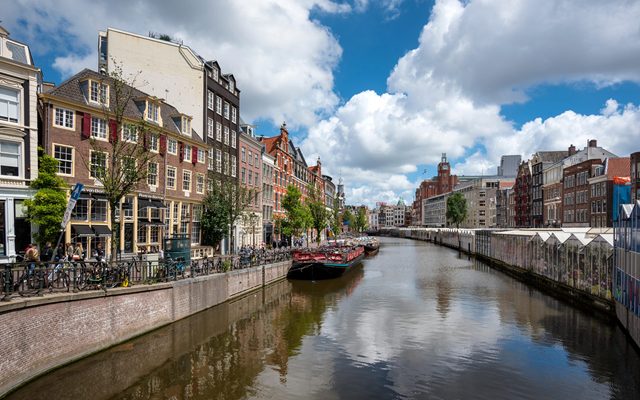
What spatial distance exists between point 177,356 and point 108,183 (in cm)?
948

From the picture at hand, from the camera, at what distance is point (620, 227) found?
2119 cm

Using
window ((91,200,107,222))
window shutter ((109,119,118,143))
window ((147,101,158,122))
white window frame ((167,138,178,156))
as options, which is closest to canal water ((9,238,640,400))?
window shutter ((109,119,118,143))

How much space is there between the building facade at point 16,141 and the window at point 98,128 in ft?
18.0

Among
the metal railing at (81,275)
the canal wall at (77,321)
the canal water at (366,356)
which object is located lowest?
Answer: the canal water at (366,356)

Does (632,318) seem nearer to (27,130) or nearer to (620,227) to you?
(620,227)

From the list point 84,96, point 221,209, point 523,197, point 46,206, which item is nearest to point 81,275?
point 46,206

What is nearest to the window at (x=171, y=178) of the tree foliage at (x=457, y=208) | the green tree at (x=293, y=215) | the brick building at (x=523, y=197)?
the green tree at (x=293, y=215)

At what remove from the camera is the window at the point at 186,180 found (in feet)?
135

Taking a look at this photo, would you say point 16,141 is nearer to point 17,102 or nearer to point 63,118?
point 17,102

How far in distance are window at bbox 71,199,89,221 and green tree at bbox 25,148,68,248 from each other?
13.1 feet

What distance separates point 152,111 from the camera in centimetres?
3734

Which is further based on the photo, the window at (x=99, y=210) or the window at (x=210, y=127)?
the window at (x=210, y=127)

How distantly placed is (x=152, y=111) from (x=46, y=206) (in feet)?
52.9

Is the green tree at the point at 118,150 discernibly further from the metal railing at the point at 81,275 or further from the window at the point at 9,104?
the window at the point at 9,104
